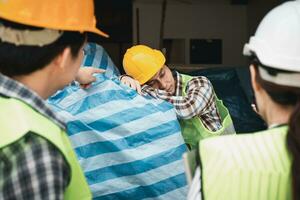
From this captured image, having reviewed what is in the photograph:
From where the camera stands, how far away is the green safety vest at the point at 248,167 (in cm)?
88

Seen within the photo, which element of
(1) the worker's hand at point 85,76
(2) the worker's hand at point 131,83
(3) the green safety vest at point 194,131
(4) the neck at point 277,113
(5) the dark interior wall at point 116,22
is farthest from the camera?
(5) the dark interior wall at point 116,22

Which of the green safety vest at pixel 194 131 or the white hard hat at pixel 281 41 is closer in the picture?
the white hard hat at pixel 281 41

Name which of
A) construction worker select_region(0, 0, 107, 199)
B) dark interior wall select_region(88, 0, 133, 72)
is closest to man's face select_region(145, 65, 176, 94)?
construction worker select_region(0, 0, 107, 199)

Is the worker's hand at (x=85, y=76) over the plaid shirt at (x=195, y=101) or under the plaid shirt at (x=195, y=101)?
over

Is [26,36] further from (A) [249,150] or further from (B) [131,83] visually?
(B) [131,83]

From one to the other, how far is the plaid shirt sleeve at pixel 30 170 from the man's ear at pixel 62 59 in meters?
0.18

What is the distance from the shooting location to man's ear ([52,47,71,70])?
95cm

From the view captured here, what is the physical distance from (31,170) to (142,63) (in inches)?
48.2

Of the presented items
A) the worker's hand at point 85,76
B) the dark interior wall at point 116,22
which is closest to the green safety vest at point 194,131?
the worker's hand at point 85,76

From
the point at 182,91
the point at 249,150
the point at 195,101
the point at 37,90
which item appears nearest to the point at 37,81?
the point at 37,90

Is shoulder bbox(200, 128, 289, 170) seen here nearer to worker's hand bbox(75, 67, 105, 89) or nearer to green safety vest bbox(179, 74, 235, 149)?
worker's hand bbox(75, 67, 105, 89)

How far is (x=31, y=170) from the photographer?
814 millimetres

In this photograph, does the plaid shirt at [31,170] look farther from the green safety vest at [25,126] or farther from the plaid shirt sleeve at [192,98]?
the plaid shirt sleeve at [192,98]

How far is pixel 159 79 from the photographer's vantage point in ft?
6.71
